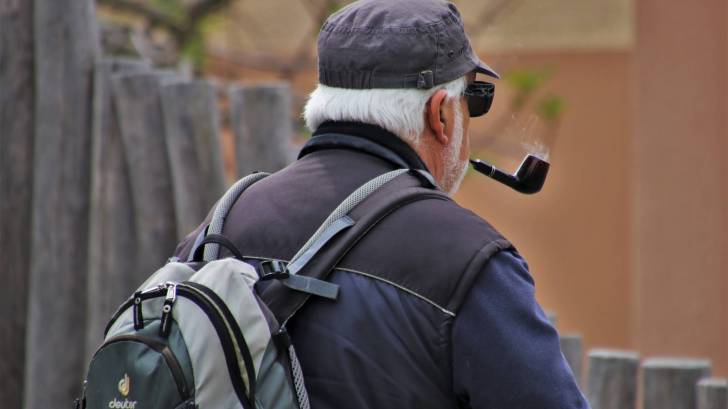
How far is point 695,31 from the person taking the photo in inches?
211

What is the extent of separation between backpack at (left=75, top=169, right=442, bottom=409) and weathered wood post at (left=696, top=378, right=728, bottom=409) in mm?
1301

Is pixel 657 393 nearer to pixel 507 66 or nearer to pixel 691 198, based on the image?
pixel 691 198

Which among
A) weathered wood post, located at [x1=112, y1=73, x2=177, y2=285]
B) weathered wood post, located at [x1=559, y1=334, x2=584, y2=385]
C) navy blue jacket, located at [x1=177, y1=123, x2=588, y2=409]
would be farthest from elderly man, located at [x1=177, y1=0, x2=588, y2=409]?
weathered wood post, located at [x1=112, y1=73, x2=177, y2=285]

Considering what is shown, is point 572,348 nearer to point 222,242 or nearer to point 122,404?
point 222,242

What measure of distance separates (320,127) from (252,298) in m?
0.38

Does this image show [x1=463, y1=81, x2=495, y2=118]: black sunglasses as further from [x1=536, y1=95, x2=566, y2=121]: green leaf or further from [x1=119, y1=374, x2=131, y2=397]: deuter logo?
[x1=536, y1=95, x2=566, y2=121]: green leaf

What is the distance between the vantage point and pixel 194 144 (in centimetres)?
368

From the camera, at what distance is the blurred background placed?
390 centimetres

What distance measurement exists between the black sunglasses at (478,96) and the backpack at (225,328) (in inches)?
9.0

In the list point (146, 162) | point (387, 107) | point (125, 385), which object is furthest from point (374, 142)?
point (146, 162)

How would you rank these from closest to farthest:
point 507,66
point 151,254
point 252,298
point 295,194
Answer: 1. point 252,298
2. point 295,194
3. point 151,254
4. point 507,66

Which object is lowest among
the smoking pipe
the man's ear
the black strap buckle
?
the black strap buckle

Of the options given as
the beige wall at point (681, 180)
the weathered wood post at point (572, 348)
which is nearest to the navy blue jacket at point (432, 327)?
the weathered wood post at point (572, 348)

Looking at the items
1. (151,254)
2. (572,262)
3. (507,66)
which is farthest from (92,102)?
(572,262)
